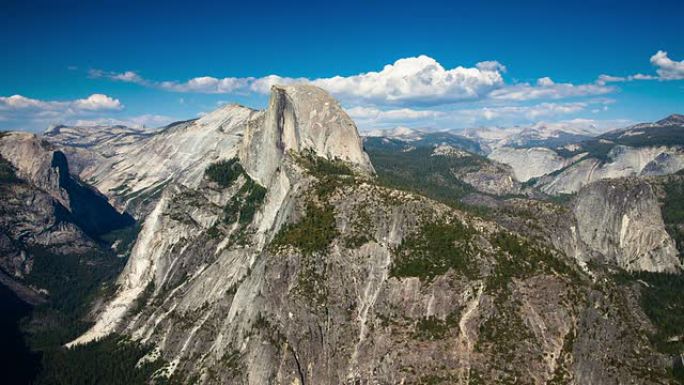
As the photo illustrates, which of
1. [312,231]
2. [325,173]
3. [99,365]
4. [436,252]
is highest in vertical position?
[325,173]

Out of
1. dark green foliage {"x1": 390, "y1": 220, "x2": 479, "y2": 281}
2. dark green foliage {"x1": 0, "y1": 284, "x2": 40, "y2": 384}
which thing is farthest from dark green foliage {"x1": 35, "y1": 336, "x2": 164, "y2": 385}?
dark green foliage {"x1": 390, "y1": 220, "x2": 479, "y2": 281}

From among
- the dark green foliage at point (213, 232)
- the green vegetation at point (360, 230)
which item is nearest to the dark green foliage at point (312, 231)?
the green vegetation at point (360, 230)

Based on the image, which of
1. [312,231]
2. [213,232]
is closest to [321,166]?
[213,232]

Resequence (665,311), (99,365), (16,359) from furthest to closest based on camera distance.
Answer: (16,359) < (665,311) < (99,365)

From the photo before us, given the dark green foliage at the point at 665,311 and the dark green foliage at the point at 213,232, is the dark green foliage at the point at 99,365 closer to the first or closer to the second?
the dark green foliage at the point at 213,232

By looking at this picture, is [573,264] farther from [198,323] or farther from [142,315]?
[142,315]

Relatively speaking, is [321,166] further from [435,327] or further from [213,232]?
[435,327]

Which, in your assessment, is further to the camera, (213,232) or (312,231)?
(213,232)
